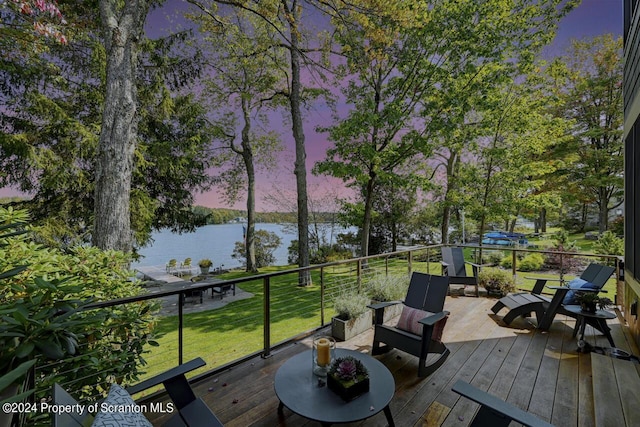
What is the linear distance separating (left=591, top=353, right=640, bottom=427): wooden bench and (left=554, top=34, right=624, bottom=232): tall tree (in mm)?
13220

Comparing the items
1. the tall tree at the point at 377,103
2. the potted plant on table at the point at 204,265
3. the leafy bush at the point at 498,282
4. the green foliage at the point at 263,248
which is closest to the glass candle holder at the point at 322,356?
the leafy bush at the point at 498,282

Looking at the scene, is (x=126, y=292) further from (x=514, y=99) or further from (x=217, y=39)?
(x=514, y=99)

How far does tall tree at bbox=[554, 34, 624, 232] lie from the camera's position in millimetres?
12508

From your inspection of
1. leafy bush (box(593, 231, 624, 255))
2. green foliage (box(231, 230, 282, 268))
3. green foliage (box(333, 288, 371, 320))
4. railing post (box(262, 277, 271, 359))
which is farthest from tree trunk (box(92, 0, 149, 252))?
leafy bush (box(593, 231, 624, 255))

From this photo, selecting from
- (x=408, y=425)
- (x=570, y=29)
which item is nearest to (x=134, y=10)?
(x=408, y=425)

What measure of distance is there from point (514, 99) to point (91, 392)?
482 inches

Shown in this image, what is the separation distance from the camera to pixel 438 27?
25.4 ft

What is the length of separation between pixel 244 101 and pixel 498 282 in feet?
40.7

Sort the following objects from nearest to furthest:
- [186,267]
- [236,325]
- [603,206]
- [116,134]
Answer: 1. [116,134]
2. [236,325]
3. [186,267]
4. [603,206]

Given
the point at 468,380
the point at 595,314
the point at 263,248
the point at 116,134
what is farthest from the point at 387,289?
the point at 263,248

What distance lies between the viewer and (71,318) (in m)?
1.99

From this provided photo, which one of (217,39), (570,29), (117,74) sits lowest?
(117,74)

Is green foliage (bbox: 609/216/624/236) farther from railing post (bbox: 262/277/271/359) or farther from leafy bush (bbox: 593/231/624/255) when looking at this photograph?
railing post (bbox: 262/277/271/359)

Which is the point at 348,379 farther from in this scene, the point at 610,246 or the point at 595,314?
the point at 610,246
